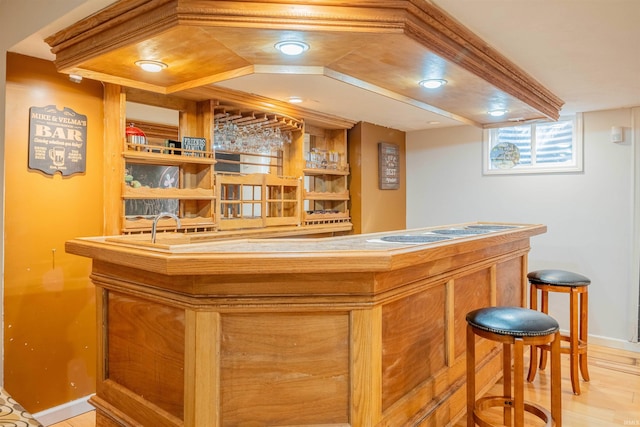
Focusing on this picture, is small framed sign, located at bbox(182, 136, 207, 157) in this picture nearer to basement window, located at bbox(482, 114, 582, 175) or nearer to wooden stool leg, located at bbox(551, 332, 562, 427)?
wooden stool leg, located at bbox(551, 332, 562, 427)

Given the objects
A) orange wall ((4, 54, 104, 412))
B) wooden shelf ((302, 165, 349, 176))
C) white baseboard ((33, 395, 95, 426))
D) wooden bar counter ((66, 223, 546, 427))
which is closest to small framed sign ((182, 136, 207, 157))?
orange wall ((4, 54, 104, 412))

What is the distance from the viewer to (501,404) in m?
2.27

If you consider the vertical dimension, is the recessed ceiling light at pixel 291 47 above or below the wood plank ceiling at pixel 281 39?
below

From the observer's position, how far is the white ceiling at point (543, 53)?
1.99 m

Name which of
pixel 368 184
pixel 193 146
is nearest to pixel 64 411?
pixel 193 146

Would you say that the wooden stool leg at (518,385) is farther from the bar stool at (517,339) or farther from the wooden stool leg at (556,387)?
the wooden stool leg at (556,387)

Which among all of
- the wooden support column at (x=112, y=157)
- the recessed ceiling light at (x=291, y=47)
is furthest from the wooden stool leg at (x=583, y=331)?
the wooden support column at (x=112, y=157)

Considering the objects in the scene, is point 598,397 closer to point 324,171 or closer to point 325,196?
point 325,196

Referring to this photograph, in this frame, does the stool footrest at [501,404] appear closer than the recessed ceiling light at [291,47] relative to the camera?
Yes

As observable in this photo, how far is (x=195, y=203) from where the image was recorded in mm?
3350

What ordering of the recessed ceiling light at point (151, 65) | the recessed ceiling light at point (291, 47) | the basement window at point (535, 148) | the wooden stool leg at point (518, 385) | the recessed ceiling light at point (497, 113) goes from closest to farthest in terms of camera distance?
the wooden stool leg at point (518, 385) < the recessed ceiling light at point (291, 47) < the recessed ceiling light at point (151, 65) < the recessed ceiling light at point (497, 113) < the basement window at point (535, 148)

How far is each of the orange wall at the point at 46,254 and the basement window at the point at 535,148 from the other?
149 inches

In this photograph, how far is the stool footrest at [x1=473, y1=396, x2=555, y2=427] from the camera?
1.96 metres

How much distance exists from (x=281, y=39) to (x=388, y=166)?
3.05 meters
